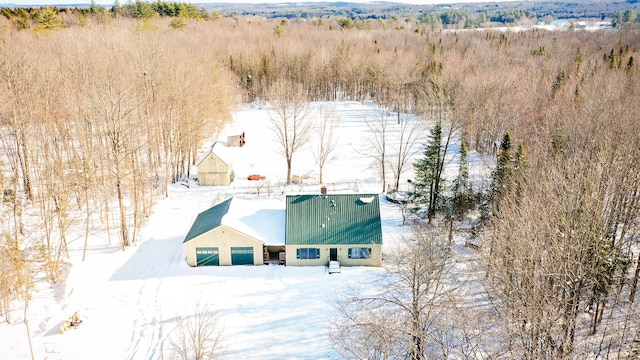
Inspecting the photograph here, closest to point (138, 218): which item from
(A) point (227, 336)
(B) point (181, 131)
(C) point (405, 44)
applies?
(B) point (181, 131)

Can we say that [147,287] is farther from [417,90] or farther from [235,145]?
[417,90]

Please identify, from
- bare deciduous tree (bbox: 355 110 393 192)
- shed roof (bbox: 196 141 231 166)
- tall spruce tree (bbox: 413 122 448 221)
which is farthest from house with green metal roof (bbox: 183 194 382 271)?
shed roof (bbox: 196 141 231 166)

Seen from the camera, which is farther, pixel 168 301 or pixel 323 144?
pixel 323 144

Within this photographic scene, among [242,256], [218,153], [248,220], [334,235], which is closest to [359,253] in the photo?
[334,235]

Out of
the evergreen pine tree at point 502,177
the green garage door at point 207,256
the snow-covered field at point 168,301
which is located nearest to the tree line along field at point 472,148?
the evergreen pine tree at point 502,177

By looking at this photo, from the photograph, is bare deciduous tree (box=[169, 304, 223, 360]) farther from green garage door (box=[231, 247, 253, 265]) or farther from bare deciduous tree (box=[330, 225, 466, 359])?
bare deciduous tree (box=[330, 225, 466, 359])

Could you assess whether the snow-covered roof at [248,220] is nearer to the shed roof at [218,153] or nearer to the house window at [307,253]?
the house window at [307,253]

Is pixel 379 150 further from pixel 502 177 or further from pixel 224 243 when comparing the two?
pixel 224 243
